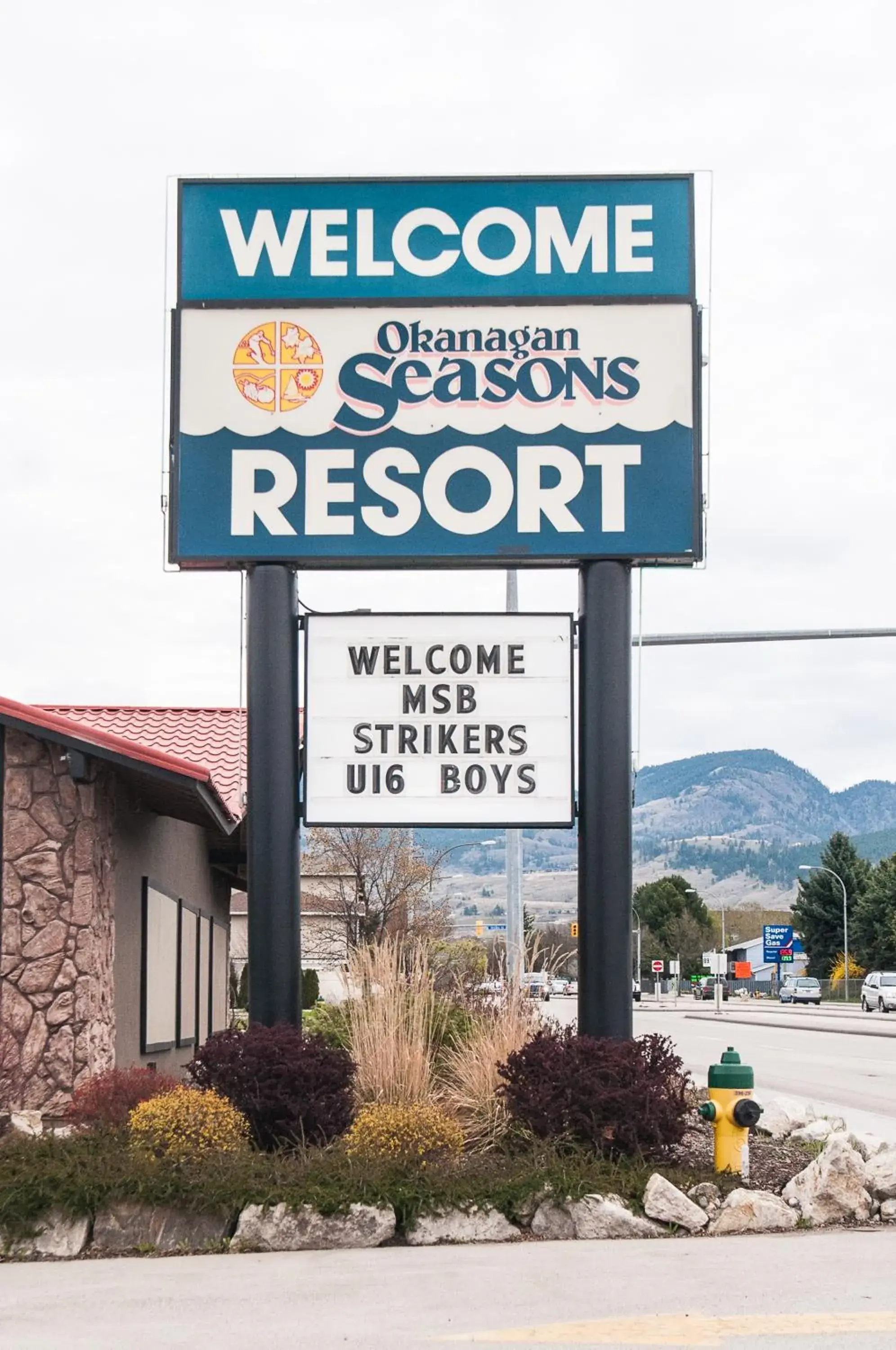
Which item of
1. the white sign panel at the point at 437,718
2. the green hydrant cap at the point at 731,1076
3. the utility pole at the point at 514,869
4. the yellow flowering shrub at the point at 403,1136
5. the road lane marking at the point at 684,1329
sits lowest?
the road lane marking at the point at 684,1329

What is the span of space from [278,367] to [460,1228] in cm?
663

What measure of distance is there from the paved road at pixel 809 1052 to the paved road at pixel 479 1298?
7733 mm

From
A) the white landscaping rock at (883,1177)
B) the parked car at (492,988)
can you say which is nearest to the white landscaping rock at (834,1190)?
the white landscaping rock at (883,1177)

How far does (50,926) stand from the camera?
40.2ft

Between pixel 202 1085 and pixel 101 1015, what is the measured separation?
8.50ft

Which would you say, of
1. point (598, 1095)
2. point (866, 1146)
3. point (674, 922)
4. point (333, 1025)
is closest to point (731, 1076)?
point (598, 1095)

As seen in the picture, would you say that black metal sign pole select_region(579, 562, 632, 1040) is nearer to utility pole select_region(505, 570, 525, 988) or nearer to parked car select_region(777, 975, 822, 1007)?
utility pole select_region(505, 570, 525, 988)

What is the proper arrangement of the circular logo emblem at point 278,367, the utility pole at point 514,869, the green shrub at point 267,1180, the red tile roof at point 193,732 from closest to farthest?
the green shrub at point 267,1180, the circular logo emblem at point 278,367, the red tile roof at point 193,732, the utility pole at point 514,869

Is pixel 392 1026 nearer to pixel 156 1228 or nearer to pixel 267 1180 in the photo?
pixel 267 1180

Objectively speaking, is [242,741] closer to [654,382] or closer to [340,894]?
[654,382]

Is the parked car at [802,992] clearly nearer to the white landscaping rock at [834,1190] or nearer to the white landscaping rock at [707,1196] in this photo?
the white landscaping rock at [834,1190]

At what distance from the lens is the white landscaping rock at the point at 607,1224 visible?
8.96 meters

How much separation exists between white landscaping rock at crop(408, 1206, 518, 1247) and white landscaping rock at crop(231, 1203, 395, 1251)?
170mm

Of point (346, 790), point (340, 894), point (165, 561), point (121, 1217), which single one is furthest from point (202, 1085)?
point (340, 894)
